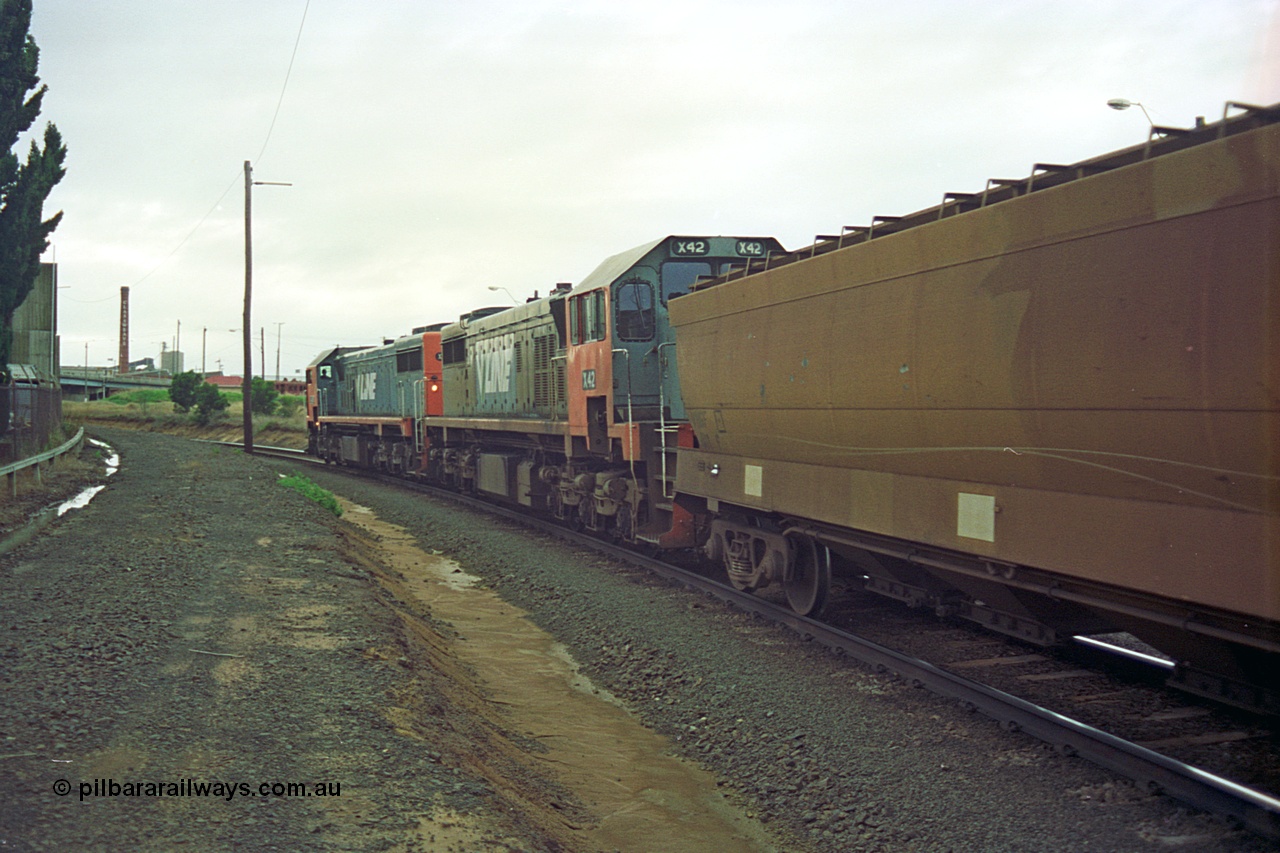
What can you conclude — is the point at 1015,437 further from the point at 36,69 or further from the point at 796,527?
the point at 36,69

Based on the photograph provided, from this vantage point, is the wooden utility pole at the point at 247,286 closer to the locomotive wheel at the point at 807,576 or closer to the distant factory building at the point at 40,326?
the distant factory building at the point at 40,326

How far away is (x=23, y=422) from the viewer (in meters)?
24.5

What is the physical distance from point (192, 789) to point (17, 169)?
23.8 metres

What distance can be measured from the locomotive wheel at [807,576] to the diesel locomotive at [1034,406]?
0.10 feet

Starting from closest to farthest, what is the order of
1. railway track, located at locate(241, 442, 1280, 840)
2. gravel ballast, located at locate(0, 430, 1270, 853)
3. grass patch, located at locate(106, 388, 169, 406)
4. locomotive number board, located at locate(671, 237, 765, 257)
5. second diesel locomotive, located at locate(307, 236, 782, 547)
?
gravel ballast, located at locate(0, 430, 1270, 853)
railway track, located at locate(241, 442, 1280, 840)
second diesel locomotive, located at locate(307, 236, 782, 547)
locomotive number board, located at locate(671, 237, 765, 257)
grass patch, located at locate(106, 388, 169, 406)

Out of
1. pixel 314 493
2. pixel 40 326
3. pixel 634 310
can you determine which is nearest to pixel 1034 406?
pixel 634 310

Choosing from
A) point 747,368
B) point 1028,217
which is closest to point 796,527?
point 747,368

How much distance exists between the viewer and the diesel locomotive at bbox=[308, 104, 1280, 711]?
4.39 metres

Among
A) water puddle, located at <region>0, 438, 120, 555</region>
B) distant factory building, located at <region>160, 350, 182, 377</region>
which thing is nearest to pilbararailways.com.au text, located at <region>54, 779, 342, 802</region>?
water puddle, located at <region>0, 438, 120, 555</region>

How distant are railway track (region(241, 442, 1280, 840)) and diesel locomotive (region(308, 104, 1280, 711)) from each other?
42 centimetres

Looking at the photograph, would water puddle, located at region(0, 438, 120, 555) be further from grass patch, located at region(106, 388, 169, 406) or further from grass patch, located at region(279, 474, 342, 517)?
grass patch, located at region(106, 388, 169, 406)

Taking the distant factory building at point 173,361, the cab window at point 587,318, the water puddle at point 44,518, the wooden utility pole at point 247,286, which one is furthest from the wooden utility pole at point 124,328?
the cab window at point 587,318

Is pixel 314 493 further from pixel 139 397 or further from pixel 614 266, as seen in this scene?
pixel 139 397

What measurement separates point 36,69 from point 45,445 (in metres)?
9.76
